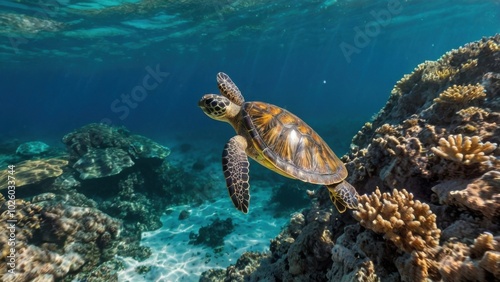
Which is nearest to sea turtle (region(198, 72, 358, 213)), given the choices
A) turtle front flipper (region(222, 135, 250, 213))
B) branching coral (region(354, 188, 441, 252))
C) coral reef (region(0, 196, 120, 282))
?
turtle front flipper (region(222, 135, 250, 213))

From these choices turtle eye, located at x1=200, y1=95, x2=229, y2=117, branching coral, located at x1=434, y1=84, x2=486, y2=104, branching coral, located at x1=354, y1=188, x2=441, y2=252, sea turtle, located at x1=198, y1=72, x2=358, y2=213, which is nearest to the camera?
branching coral, located at x1=354, y1=188, x2=441, y2=252

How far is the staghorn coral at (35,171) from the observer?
988cm

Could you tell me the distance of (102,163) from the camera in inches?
452

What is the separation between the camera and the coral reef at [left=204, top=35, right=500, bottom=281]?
8.10 feet

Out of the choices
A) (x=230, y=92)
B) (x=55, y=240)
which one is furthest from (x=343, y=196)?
(x=55, y=240)

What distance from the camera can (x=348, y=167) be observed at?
5680mm

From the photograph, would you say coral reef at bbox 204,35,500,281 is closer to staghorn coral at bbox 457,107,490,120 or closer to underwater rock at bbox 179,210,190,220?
staghorn coral at bbox 457,107,490,120

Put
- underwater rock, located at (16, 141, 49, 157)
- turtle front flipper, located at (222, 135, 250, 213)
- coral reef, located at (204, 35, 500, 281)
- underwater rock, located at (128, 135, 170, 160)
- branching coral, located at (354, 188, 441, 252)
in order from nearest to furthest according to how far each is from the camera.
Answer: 1. coral reef, located at (204, 35, 500, 281)
2. branching coral, located at (354, 188, 441, 252)
3. turtle front flipper, located at (222, 135, 250, 213)
4. underwater rock, located at (128, 135, 170, 160)
5. underwater rock, located at (16, 141, 49, 157)

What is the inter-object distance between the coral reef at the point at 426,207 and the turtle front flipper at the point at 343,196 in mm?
257

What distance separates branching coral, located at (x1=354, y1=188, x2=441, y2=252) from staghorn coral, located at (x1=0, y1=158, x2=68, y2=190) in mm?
11687

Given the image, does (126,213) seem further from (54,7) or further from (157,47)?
(157,47)

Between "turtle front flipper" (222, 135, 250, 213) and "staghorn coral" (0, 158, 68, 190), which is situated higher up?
"turtle front flipper" (222, 135, 250, 213)

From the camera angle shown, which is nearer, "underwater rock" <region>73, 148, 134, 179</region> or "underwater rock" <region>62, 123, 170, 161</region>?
"underwater rock" <region>73, 148, 134, 179</region>

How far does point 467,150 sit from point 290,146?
2588 mm
